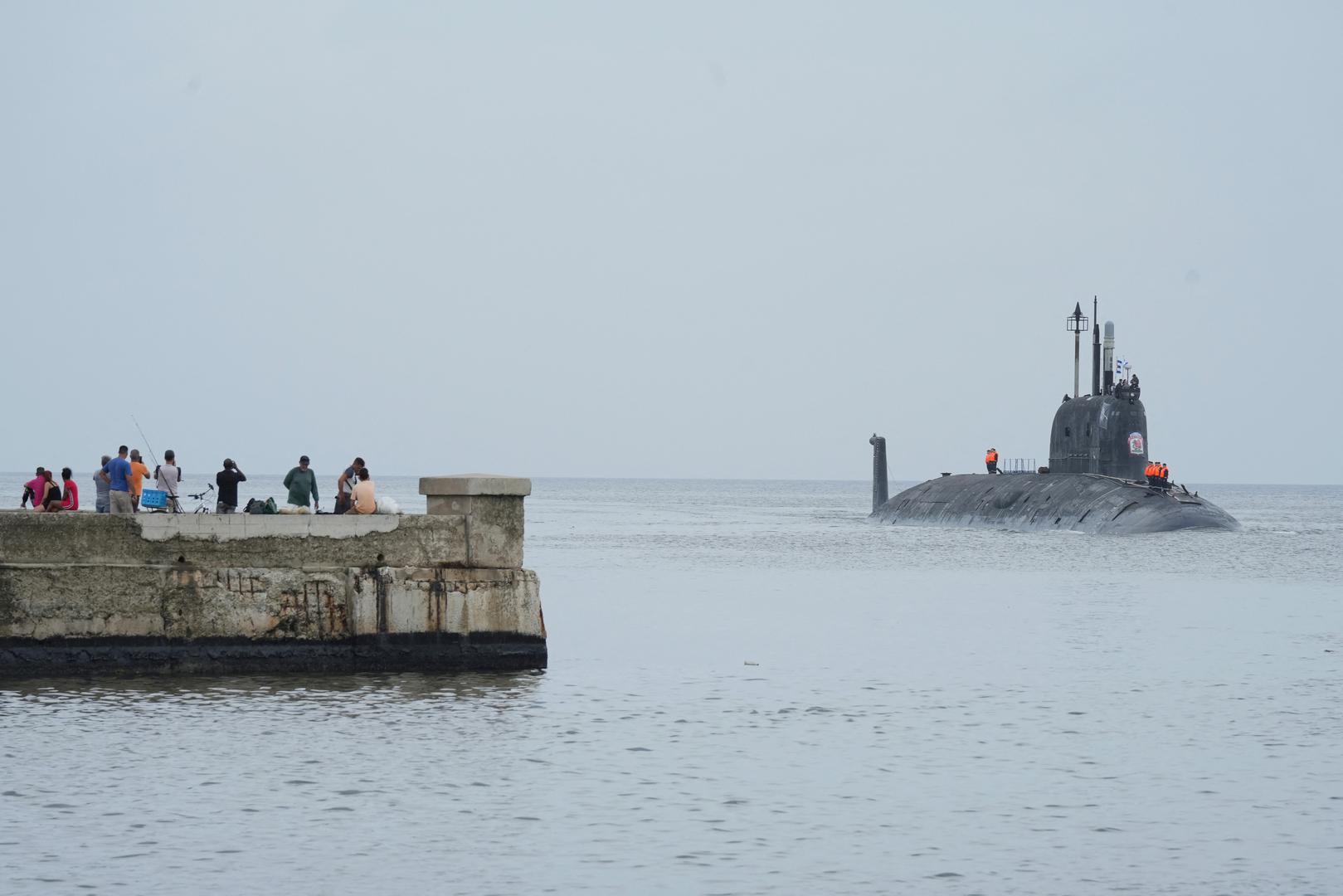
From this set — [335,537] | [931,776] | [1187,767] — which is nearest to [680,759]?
[931,776]

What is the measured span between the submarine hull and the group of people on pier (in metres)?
43.6

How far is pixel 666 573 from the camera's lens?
4691 cm

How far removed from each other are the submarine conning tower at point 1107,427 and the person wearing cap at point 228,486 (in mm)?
48284

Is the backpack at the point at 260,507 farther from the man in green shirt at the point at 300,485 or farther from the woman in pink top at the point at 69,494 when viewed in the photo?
the woman in pink top at the point at 69,494

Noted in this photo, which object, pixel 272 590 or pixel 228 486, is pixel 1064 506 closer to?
pixel 228 486

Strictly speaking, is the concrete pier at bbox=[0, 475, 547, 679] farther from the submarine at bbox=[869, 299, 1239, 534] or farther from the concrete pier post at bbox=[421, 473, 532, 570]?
the submarine at bbox=[869, 299, 1239, 534]

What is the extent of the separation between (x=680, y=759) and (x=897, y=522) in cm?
7208

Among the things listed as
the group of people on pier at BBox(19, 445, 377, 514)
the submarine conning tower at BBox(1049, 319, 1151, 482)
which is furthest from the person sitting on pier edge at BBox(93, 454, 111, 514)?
the submarine conning tower at BBox(1049, 319, 1151, 482)

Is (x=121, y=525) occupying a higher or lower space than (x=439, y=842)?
higher

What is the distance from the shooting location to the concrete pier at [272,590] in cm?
2011

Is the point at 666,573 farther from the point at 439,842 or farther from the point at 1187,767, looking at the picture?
the point at 439,842

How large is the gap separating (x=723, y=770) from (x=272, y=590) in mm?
7577

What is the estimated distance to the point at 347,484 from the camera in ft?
81.4

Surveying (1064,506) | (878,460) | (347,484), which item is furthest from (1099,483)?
(347,484)
